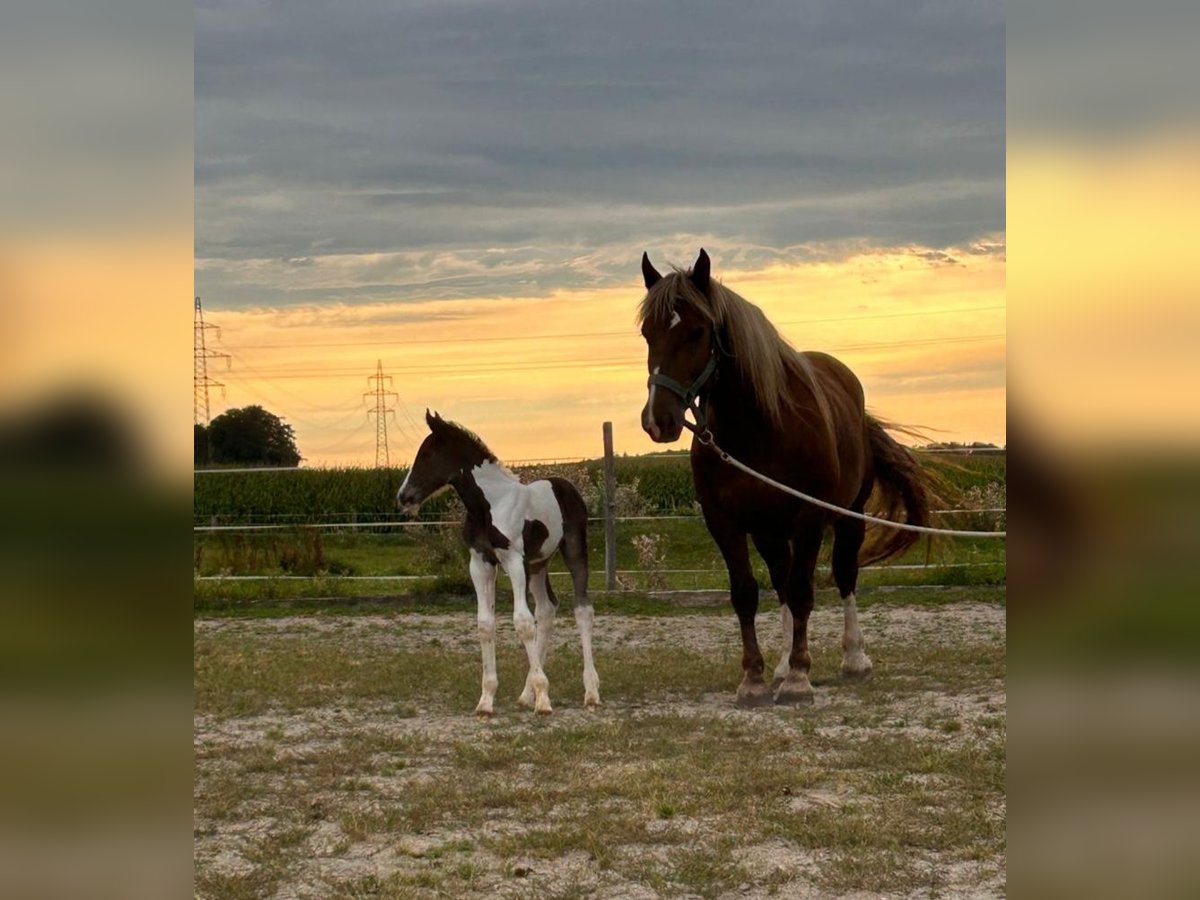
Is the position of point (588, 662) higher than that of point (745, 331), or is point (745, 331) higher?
point (745, 331)

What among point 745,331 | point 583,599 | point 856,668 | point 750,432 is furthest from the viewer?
point 856,668

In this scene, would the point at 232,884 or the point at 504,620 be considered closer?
the point at 232,884

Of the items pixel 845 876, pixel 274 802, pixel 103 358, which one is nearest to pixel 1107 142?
pixel 103 358

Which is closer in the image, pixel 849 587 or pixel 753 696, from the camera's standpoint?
pixel 753 696

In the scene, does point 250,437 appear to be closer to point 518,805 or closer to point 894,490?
point 894,490

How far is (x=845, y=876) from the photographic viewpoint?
408cm

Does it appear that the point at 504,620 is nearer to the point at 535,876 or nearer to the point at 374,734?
the point at 374,734

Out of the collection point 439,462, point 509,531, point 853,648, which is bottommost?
point 853,648

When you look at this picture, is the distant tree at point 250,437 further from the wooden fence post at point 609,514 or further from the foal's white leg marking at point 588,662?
the foal's white leg marking at point 588,662

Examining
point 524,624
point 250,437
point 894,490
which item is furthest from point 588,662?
point 250,437

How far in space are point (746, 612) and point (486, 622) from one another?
4.91 ft

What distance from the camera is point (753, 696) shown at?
716cm

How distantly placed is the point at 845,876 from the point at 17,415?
146 inches

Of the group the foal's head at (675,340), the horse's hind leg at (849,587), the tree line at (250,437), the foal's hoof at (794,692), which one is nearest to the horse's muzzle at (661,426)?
the foal's head at (675,340)
